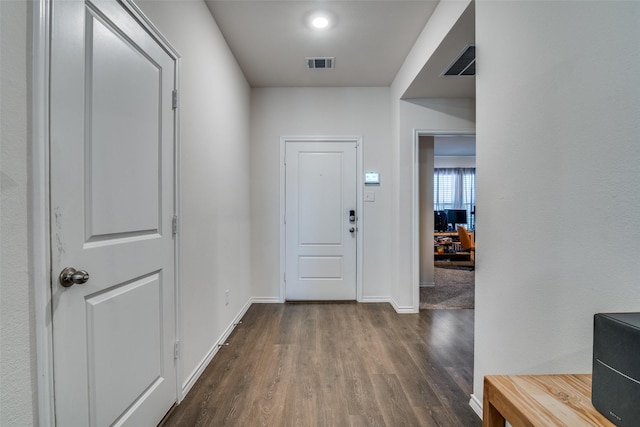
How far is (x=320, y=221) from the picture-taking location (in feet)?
11.5

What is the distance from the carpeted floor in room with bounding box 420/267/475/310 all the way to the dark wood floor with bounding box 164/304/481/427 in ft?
1.52

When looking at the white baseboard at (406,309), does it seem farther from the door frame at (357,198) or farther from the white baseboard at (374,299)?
the door frame at (357,198)

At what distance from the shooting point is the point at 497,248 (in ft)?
4.59

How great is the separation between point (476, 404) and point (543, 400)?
1102mm

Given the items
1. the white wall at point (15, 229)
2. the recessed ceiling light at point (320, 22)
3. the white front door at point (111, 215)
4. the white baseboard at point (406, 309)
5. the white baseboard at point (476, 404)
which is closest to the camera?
the white wall at point (15, 229)

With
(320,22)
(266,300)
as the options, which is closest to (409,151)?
(320,22)

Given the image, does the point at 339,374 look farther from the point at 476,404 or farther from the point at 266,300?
the point at 266,300

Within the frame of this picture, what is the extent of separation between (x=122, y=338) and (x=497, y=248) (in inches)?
70.6

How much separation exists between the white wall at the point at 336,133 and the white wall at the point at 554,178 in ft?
6.29

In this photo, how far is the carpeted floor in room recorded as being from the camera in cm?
343

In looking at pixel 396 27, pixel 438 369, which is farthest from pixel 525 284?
pixel 396 27

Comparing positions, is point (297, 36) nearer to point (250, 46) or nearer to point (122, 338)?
point (250, 46)

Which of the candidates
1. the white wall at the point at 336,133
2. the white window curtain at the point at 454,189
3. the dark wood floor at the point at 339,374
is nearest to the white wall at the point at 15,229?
the dark wood floor at the point at 339,374

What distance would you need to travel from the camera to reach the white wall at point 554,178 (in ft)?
2.76
